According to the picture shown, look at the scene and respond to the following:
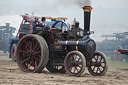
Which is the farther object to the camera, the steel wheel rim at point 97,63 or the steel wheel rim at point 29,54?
the steel wheel rim at point 29,54

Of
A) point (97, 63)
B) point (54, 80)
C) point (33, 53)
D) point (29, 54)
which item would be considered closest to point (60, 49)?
point (33, 53)

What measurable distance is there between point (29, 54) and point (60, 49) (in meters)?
0.97

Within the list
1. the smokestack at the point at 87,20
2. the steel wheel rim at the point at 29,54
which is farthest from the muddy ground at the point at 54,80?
the smokestack at the point at 87,20

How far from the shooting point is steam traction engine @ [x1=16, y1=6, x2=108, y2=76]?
8688 millimetres

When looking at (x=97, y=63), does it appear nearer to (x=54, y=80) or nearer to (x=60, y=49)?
(x=60, y=49)

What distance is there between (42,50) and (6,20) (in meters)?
32.6

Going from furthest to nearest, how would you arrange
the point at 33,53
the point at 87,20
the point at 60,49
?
the point at 33,53 → the point at 60,49 → the point at 87,20

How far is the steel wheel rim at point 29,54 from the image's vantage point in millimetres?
9195

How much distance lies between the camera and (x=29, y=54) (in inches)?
365

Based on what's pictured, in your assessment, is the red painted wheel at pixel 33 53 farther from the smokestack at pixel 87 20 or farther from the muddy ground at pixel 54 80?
the smokestack at pixel 87 20

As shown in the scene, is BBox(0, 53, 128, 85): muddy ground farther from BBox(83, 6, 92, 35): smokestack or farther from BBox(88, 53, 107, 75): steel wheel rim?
BBox(83, 6, 92, 35): smokestack

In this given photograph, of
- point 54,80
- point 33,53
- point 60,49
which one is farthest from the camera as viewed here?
point 33,53

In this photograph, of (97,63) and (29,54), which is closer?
(97,63)

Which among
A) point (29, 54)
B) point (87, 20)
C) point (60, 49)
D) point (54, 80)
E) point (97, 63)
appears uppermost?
point (87, 20)
